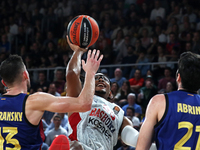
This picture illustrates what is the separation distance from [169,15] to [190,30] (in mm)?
1235

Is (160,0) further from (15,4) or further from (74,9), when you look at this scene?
(15,4)

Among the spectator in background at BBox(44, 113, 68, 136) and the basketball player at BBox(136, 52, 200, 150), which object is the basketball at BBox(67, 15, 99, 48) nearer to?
the basketball player at BBox(136, 52, 200, 150)

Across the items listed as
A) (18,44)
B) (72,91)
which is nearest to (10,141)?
(72,91)

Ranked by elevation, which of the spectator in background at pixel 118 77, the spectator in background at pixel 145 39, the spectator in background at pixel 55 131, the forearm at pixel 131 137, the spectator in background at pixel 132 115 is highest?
the spectator in background at pixel 145 39

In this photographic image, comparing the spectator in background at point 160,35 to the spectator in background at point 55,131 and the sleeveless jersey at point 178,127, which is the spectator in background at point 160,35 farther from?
the sleeveless jersey at point 178,127

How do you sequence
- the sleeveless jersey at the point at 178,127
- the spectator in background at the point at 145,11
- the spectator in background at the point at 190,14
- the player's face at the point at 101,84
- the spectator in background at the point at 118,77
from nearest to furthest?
the sleeveless jersey at the point at 178,127, the player's face at the point at 101,84, the spectator in background at the point at 118,77, the spectator in background at the point at 190,14, the spectator in background at the point at 145,11

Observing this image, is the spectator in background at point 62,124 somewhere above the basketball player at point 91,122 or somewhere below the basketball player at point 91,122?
below

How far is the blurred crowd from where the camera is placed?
8.56 meters

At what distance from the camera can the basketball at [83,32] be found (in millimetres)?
3750

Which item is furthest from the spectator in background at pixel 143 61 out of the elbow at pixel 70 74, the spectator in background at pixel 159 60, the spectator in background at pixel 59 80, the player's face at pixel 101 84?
the elbow at pixel 70 74

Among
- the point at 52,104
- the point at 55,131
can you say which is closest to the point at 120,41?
the point at 55,131

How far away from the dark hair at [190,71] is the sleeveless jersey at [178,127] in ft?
0.60

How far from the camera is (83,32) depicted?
12.5 ft

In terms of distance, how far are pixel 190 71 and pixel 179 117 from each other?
1.32ft
